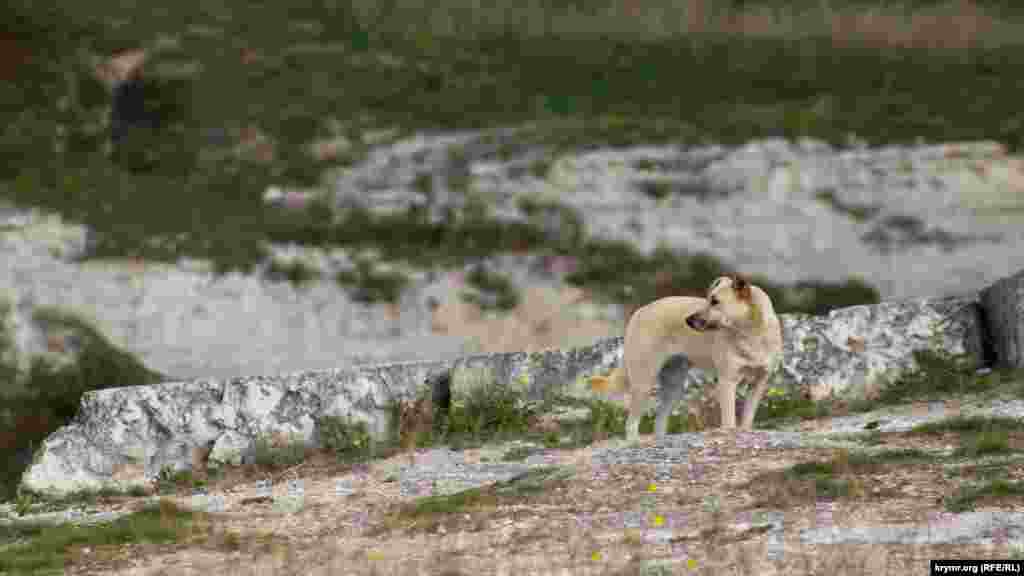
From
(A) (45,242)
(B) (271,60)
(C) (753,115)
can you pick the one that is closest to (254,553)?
(A) (45,242)

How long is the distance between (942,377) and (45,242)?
23.2 meters

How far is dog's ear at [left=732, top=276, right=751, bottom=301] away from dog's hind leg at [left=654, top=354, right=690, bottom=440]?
126 cm

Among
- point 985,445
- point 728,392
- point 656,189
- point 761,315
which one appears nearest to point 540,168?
point 656,189

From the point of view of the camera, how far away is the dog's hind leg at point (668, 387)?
16344 millimetres

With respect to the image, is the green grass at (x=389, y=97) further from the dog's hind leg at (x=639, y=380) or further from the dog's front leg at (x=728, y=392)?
the dog's front leg at (x=728, y=392)

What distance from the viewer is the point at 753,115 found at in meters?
44.2

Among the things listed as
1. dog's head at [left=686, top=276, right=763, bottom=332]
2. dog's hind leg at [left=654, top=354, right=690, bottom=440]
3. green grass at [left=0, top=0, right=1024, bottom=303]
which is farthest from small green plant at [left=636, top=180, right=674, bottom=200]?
dog's head at [left=686, top=276, right=763, bottom=332]

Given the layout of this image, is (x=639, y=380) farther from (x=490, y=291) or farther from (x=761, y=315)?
(x=490, y=291)

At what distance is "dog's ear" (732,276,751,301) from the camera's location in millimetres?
15141

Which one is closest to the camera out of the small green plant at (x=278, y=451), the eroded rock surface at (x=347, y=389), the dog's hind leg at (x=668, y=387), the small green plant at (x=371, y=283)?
the dog's hind leg at (x=668, y=387)

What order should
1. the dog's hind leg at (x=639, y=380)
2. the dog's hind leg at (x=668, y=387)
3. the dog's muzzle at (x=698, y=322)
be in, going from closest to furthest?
the dog's muzzle at (x=698, y=322) → the dog's hind leg at (x=639, y=380) → the dog's hind leg at (x=668, y=387)

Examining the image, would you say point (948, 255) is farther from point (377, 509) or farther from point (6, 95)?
point (377, 509)

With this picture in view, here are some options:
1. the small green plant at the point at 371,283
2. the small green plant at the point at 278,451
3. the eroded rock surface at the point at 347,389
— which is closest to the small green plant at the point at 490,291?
the small green plant at the point at 371,283

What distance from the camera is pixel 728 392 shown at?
15523 mm
